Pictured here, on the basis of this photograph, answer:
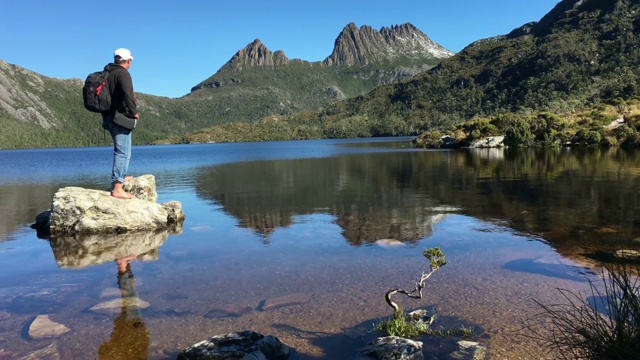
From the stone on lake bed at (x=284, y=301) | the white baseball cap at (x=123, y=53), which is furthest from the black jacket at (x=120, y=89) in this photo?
the stone on lake bed at (x=284, y=301)

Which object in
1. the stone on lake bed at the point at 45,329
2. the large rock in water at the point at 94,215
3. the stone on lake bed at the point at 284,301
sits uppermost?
the large rock in water at the point at 94,215

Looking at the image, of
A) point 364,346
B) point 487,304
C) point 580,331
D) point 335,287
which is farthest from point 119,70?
point 580,331

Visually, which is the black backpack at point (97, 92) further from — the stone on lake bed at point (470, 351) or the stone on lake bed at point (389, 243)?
the stone on lake bed at point (470, 351)

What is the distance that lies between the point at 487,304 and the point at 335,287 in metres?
3.49

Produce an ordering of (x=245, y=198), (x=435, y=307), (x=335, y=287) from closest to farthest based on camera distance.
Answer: (x=435, y=307), (x=335, y=287), (x=245, y=198)

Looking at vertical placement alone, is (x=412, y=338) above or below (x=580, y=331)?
below

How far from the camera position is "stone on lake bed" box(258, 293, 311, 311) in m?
9.25

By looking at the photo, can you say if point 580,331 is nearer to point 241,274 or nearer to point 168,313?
point 168,313

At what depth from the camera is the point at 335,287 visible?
10.3 meters

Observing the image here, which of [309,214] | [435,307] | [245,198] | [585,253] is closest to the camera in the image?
[435,307]

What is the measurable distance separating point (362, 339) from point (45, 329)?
6.21 metres

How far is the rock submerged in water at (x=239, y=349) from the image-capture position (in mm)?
6500

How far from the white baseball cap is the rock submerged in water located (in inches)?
393

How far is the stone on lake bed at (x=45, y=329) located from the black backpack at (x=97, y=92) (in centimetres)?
657
